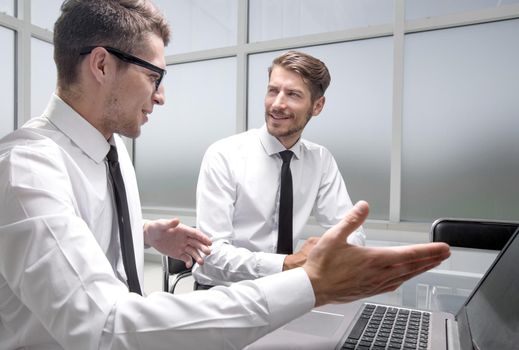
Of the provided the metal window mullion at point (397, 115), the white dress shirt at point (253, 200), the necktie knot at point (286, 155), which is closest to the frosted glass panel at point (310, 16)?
the metal window mullion at point (397, 115)

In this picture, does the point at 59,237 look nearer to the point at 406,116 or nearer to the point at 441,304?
the point at 441,304

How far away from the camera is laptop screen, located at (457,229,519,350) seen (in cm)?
56

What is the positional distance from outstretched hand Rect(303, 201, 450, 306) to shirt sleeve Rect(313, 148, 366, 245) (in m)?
1.33

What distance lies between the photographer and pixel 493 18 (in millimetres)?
2795

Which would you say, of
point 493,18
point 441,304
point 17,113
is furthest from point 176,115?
point 441,304

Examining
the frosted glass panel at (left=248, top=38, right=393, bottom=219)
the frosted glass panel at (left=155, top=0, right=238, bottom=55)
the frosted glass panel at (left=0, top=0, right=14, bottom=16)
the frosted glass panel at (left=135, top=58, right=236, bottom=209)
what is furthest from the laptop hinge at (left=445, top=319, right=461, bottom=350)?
the frosted glass panel at (left=0, top=0, right=14, bottom=16)

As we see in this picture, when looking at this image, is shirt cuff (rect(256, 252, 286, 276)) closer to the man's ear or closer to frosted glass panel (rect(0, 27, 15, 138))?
the man's ear

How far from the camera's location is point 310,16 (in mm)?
3461

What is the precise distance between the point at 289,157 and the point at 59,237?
1373mm

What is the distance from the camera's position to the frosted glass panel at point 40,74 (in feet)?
12.4

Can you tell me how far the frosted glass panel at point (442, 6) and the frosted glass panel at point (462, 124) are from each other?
139 mm

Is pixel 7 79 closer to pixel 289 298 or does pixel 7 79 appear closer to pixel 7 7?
pixel 7 7

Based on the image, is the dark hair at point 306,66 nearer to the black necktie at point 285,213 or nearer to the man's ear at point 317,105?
the man's ear at point 317,105

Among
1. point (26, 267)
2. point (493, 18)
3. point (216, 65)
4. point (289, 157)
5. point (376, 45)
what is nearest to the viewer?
point (26, 267)
